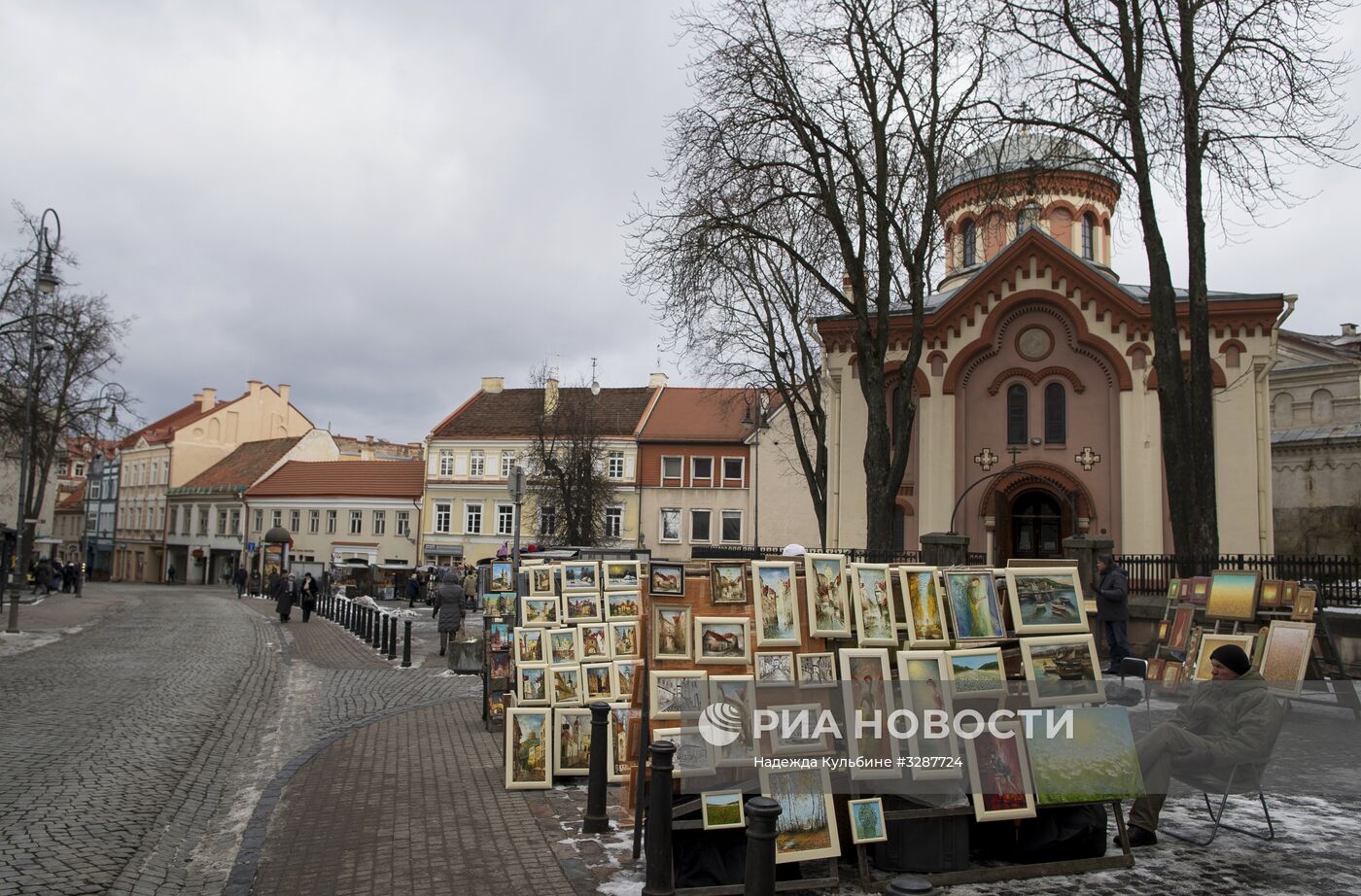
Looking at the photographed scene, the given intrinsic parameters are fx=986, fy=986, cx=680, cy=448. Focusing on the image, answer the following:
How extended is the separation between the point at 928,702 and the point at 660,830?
5.88 ft

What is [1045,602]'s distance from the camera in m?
6.57

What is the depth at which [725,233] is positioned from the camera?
20.2 metres

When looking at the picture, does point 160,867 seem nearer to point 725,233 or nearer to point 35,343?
point 725,233

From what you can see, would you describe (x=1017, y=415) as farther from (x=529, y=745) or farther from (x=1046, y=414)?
(x=529, y=745)

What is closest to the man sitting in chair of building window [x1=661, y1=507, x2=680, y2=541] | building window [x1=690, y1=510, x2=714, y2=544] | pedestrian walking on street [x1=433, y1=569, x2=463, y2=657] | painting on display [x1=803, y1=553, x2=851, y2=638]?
painting on display [x1=803, y1=553, x2=851, y2=638]

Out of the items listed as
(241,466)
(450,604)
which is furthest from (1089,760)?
(241,466)

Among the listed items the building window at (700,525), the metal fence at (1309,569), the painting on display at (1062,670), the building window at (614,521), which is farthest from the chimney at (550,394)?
the painting on display at (1062,670)

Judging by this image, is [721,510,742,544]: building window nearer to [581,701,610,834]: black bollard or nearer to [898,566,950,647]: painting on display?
[581,701,610,834]: black bollard

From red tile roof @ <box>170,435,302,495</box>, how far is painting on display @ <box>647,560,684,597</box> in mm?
60725

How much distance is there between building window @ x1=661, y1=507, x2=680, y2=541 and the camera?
171 ft

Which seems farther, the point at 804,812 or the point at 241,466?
the point at 241,466

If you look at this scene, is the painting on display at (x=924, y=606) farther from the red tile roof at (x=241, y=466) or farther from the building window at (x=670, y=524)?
the red tile roof at (x=241, y=466)

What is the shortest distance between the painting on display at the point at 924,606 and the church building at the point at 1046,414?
72.5 ft

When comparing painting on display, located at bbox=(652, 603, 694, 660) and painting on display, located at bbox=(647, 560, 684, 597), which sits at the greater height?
painting on display, located at bbox=(647, 560, 684, 597)
